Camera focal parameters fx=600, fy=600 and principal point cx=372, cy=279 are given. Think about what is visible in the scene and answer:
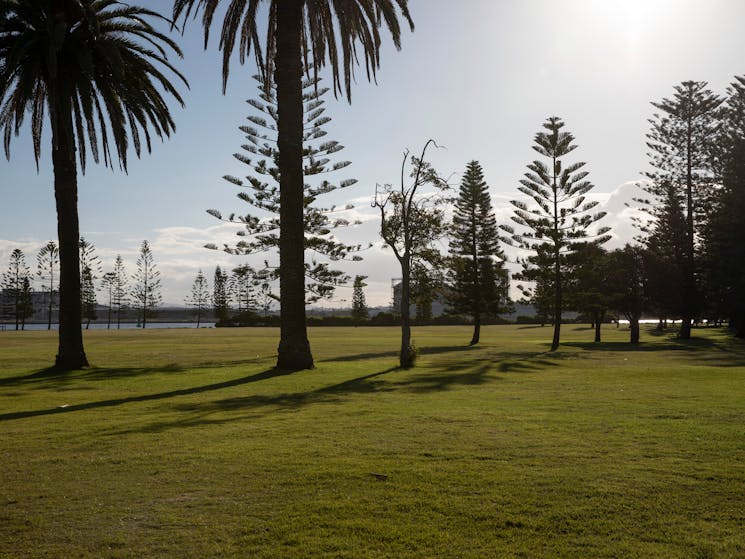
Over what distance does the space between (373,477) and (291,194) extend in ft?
43.0

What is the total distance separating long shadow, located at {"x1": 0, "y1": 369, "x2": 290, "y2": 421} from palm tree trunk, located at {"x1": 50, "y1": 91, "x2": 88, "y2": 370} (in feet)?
20.8

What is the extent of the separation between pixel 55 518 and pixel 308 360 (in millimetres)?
13492

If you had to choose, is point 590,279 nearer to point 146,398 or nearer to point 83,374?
point 83,374

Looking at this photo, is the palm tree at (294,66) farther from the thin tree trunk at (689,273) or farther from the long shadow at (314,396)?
the thin tree trunk at (689,273)

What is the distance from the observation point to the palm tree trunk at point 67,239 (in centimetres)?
1791

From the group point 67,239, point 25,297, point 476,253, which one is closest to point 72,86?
point 67,239

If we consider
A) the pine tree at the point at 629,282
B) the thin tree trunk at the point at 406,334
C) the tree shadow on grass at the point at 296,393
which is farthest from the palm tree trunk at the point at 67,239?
the pine tree at the point at 629,282

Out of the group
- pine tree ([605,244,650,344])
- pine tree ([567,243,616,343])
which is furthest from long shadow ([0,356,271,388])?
pine tree ([605,244,650,344])

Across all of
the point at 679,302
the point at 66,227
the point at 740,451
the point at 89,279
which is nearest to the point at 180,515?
the point at 740,451

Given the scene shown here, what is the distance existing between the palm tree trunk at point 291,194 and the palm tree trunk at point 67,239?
6.25 m

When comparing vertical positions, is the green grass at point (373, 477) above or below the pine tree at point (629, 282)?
below

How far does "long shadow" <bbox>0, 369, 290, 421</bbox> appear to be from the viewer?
9.75 meters

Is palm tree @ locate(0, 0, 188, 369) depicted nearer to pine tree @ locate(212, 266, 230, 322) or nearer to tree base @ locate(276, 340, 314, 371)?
tree base @ locate(276, 340, 314, 371)

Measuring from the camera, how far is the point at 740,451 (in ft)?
21.7
